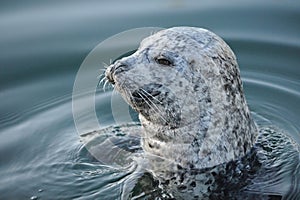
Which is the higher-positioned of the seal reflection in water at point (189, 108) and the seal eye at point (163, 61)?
the seal eye at point (163, 61)

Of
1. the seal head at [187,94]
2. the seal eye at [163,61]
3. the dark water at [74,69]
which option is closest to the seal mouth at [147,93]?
the seal head at [187,94]

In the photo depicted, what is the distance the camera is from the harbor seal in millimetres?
6180

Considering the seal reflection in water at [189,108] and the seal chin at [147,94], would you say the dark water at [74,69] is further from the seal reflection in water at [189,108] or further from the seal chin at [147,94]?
the seal chin at [147,94]

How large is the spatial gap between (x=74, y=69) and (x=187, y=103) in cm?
260

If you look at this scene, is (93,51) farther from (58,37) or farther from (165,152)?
(165,152)

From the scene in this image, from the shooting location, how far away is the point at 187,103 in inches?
245

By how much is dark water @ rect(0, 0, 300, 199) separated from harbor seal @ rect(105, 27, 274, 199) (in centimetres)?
55

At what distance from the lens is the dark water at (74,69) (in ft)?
22.5

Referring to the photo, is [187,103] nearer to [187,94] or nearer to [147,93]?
[187,94]

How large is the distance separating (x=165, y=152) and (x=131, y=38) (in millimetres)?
2690

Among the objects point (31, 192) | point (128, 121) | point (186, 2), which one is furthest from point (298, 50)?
point (31, 192)

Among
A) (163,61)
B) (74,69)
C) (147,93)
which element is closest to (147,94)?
(147,93)

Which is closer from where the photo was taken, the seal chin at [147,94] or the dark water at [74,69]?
the seal chin at [147,94]

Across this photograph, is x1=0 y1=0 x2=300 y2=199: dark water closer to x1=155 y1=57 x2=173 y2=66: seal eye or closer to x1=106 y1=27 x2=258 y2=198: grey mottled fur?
x1=106 y1=27 x2=258 y2=198: grey mottled fur
